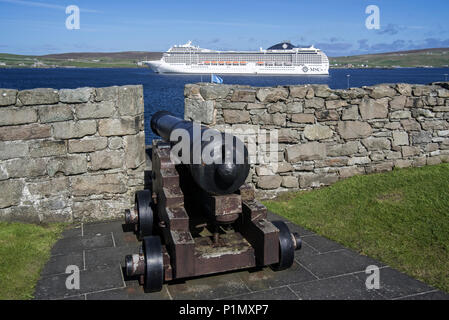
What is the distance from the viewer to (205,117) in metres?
5.68

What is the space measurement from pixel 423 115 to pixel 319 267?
3946mm

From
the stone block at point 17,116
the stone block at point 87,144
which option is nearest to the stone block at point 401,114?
the stone block at point 87,144

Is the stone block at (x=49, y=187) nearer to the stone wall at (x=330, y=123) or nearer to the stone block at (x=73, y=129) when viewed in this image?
A: the stone block at (x=73, y=129)

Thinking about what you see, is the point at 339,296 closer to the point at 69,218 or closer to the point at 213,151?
the point at 213,151

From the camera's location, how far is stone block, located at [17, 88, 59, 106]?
4.66 m

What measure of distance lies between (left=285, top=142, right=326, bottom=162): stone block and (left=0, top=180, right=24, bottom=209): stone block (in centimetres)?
350

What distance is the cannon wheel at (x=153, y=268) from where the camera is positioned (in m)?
3.21

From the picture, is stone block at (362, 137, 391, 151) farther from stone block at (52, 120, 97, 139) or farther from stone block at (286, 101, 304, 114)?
stone block at (52, 120, 97, 139)

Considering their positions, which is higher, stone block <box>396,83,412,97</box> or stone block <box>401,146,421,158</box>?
stone block <box>396,83,412,97</box>

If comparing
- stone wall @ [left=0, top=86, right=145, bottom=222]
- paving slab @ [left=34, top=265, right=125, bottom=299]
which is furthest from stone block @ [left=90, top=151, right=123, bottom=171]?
paving slab @ [left=34, top=265, right=125, bottom=299]

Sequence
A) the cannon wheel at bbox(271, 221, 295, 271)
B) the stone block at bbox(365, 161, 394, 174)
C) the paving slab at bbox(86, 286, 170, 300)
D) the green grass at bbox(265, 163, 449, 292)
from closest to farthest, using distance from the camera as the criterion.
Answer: the paving slab at bbox(86, 286, 170, 300), the cannon wheel at bbox(271, 221, 295, 271), the green grass at bbox(265, 163, 449, 292), the stone block at bbox(365, 161, 394, 174)

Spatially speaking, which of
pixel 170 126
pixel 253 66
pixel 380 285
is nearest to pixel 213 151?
pixel 170 126

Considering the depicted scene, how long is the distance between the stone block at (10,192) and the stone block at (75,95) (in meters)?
1.09

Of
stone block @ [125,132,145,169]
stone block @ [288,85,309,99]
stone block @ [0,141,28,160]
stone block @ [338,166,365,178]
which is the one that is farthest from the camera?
stone block @ [338,166,365,178]
